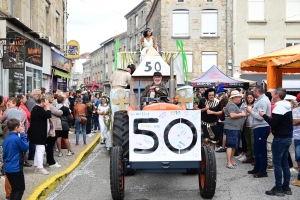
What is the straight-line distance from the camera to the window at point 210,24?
32.8 m

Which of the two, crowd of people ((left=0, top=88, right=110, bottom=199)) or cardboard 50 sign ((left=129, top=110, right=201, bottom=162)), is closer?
crowd of people ((left=0, top=88, right=110, bottom=199))

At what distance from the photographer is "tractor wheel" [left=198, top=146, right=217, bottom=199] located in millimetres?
6820

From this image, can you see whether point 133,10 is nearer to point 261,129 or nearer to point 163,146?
point 261,129

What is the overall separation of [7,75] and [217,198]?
9085 millimetres

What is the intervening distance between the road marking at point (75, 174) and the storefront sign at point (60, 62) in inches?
381

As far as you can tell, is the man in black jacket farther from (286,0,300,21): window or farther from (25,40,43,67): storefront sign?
(286,0,300,21): window

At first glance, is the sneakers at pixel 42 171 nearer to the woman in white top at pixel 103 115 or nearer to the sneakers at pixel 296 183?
the woman in white top at pixel 103 115

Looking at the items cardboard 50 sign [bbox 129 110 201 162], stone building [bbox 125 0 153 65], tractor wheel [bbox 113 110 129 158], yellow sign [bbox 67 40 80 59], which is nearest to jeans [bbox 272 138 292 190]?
cardboard 50 sign [bbox 129 110 201 162]

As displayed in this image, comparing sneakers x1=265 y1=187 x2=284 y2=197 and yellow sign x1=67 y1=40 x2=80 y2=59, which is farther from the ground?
yellow sign x1=67 y1=40 x2=80 y2=59

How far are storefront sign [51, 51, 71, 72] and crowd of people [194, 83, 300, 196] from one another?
12.3 meters

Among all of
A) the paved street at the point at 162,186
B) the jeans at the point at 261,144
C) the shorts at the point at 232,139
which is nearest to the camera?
the paved street at the point at 162,186

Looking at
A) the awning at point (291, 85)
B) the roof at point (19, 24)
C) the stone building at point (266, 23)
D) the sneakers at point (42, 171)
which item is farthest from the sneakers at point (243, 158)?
the stone building at point (266, 23)

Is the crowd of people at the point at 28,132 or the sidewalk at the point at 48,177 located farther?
the sidewalk at the point at 48,177

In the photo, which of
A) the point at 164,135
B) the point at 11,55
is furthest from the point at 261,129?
the point at 11,55
